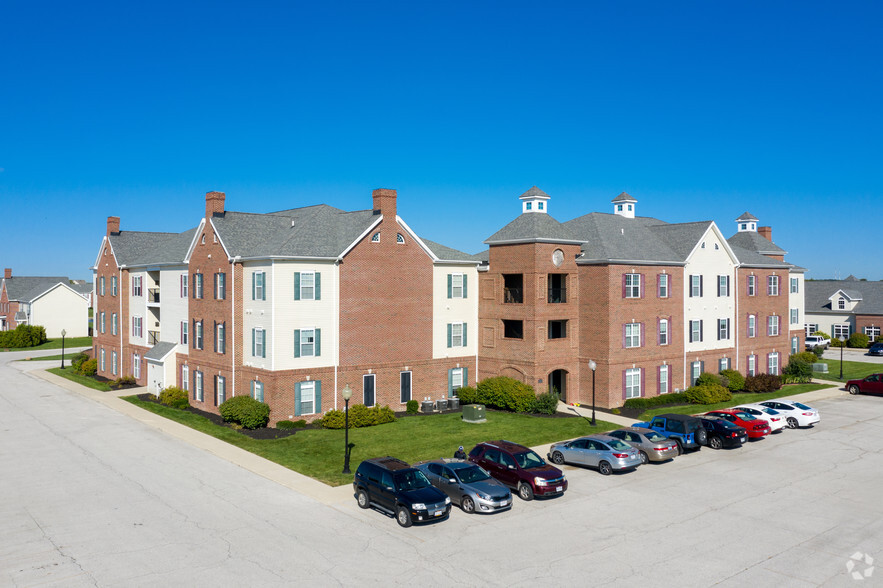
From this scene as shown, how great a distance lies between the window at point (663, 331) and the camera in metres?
43.9

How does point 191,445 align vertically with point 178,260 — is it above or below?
below

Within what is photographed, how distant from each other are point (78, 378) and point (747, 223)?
60638 millimetres

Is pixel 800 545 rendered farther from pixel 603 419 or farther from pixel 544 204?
pixel 544 204

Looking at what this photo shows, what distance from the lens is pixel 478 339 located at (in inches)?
1714

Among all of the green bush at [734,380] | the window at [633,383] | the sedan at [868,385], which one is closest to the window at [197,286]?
the window at [633,383]

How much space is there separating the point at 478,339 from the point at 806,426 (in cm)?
1980

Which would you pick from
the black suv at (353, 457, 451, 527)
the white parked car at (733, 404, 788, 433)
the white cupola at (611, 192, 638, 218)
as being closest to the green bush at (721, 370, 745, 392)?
the white parked car at (733, 404, 788, 433)

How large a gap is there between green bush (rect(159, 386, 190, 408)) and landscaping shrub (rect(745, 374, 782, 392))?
3921 cm

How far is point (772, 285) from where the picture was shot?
5344cm

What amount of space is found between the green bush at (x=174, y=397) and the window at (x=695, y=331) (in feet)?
113

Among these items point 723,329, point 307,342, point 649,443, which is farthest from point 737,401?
point 307,342

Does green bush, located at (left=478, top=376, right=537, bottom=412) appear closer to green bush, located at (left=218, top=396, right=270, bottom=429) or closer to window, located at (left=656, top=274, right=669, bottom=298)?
window, located at (left=656, top=274, right=669, bottom=298)

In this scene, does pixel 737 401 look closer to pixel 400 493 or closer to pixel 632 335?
pixel 632 335

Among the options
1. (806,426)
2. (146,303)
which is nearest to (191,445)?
(146,303)
